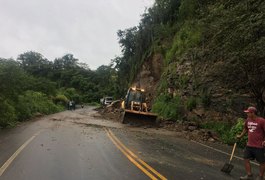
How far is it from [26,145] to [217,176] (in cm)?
755

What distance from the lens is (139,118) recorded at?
97.6 ft

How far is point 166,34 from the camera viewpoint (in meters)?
46.0

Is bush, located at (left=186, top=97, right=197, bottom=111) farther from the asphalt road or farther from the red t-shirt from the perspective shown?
the red t-shirt

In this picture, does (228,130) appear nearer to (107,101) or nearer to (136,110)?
(136,110)

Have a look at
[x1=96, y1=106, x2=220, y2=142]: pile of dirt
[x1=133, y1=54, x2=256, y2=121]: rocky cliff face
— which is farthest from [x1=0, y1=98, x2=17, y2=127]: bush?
[x1=133, y1=54, x2=256, y2=121]: rocky cliff face

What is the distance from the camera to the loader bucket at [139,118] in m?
29.3

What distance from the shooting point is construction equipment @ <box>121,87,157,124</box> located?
29.3 m

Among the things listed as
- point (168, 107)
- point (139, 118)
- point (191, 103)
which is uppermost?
point (191, 103)

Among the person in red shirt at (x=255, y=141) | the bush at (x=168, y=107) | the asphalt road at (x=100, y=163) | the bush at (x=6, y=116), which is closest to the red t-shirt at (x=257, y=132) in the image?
the person in red shirt at (x=255, y=141)

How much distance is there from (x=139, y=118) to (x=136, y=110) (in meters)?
3.99

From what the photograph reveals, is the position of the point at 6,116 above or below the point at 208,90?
below

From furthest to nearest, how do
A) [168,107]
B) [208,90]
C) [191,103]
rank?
[168,107]
[191,103]
[208,90]

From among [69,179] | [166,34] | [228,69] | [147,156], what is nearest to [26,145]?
[147,156]

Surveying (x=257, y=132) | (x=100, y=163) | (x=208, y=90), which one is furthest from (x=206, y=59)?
(x=100, y=163)
